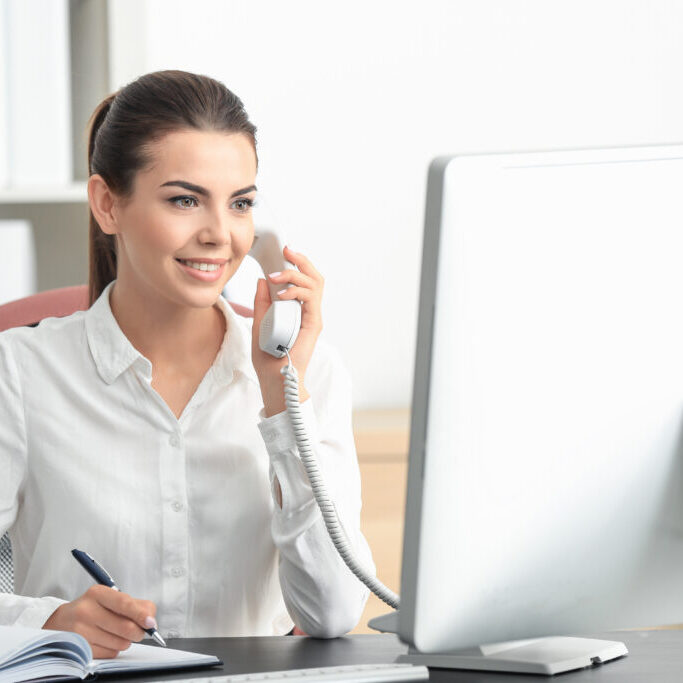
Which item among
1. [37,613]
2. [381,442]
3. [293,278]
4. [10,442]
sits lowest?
[381,442]

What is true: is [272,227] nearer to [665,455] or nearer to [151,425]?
[151,425]

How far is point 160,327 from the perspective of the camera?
1.40 metres

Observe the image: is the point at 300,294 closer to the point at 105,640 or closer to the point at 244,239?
the point at 244,239

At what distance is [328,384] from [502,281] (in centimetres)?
68

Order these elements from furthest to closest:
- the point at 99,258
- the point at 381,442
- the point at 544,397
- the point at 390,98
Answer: the point at 390,98 < the point at 381,442 < the point at 99,258 < the point at 544,397

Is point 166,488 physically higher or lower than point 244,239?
lower

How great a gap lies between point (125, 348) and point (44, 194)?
2.12 ft

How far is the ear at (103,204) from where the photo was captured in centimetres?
138

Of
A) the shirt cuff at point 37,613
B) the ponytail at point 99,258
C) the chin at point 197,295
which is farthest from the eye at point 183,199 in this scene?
the shirt cuff at point 37,613

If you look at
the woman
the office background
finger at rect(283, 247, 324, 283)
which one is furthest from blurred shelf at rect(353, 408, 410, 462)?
finger at rect(283, 247, 324, 283)

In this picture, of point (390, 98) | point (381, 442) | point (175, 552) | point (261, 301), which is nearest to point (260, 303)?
point (261, 301)

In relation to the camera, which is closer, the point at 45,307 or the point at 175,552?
the point at 175,552

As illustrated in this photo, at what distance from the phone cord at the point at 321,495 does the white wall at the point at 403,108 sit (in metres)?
1.15

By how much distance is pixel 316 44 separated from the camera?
2340 millimetres
